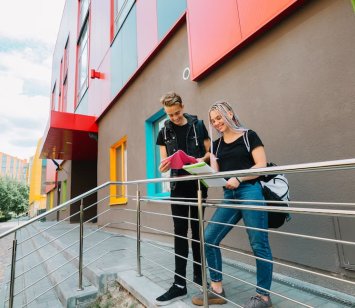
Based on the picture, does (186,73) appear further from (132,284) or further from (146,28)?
(132,284)

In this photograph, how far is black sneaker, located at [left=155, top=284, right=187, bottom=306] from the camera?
2155 mm

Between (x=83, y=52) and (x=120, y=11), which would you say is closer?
(x=120, y=11)

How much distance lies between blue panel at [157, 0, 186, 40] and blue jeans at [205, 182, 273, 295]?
3.46 m

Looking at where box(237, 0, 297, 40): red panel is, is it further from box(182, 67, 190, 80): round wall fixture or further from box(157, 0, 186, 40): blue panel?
box(157, 0, 186, 40): blue panel

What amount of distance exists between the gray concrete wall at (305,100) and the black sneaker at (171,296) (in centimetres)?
108

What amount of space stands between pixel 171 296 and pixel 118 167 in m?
5.45

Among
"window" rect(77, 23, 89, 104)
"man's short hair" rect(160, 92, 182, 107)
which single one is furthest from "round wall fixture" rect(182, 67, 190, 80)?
"window" rect(77, 23, 89, 104)

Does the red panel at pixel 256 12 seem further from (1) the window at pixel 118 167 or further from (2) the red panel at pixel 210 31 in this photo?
(1) the window at pixel 118 167

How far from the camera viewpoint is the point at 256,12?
287cm

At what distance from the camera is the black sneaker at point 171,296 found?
216cm

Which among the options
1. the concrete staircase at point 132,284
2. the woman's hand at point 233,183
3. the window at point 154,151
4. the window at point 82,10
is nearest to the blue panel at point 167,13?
the window at point 154,151

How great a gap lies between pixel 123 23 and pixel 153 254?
5469 millimetres

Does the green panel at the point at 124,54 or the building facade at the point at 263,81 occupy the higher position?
the green panel at the point at 124,54

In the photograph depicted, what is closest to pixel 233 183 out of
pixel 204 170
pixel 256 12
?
pixel 204 170
